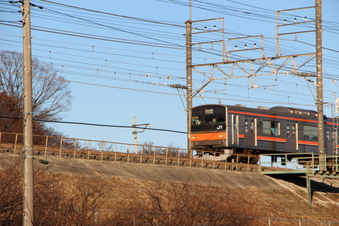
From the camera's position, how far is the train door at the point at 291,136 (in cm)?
4278

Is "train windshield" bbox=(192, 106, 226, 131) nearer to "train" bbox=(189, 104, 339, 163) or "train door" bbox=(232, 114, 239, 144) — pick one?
"train" bbox=(189, 104, 339, 163)

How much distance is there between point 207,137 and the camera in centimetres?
4066

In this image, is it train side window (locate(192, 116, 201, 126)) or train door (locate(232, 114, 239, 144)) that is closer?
train door (locate(232, 114, 239, 144))

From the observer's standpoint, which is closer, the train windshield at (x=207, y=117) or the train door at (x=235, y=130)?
the train door at (x=235, y=130)

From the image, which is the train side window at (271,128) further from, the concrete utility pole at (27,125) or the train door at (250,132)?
the concrete utility pole at (27,125)

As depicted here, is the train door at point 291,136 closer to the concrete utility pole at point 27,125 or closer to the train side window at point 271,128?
the train side window at point 271,128

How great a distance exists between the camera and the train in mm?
39875

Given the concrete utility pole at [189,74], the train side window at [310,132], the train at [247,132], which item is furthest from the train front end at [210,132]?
the train side window at [310,132]

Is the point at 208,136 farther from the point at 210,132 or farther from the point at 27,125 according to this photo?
the point at 27,125

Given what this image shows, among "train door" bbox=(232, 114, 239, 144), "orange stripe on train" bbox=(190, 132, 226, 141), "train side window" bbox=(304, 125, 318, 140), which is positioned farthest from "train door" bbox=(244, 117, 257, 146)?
"train side window" bbox=(304, 125, 318, 140)

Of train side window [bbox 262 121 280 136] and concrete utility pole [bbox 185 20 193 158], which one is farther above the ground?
concrete utility pole [bbox 185 20 193 158]

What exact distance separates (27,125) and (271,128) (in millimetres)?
29344

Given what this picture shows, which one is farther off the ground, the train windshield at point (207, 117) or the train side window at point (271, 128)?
the train windshield at point (207, 117)

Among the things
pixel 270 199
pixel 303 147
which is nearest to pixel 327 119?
pixel 303 147
